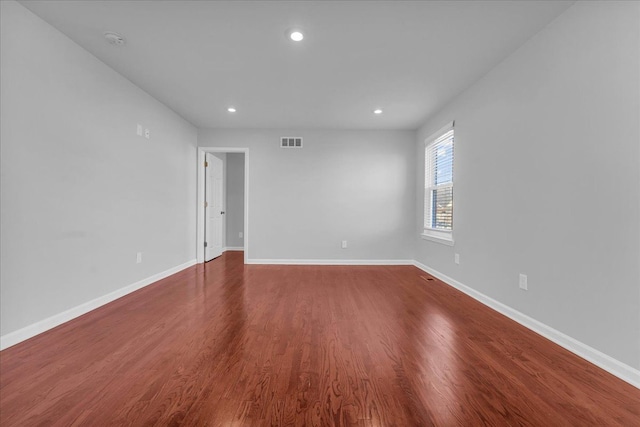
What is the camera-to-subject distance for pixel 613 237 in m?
1.76

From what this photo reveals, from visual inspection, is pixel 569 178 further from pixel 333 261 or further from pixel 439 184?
pixel 333 261

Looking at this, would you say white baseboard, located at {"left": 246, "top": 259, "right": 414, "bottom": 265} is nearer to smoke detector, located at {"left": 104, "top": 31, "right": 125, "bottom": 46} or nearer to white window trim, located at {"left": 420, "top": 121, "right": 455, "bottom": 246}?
white window trim, located at {"left": 420, "top": 121, "right": 455, "bottom": 246}

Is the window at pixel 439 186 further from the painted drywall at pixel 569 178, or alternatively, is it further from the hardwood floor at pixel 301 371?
the hardwood floor at pixel 301 371

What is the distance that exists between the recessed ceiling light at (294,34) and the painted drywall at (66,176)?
6.39ft

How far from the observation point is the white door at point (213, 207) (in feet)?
17.3

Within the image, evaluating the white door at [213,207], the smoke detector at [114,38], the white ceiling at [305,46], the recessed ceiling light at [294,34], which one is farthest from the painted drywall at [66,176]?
the recessed ceiling light at [294,34]

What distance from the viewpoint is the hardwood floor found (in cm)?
133

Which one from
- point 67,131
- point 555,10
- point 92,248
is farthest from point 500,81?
point 92,248

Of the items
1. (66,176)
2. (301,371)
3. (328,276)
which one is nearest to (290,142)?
(328,276)

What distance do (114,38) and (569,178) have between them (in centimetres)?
385

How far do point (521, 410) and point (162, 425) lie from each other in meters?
1.68

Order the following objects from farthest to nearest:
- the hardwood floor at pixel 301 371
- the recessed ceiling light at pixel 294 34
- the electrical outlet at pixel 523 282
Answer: the electrical outlet at pixel 523 282 → the recessed ceiling light at pixel 294 34 → the hardwood floor at pixel 301 371

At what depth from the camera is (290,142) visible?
5.11m

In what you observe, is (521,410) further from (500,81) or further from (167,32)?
(167,32)
